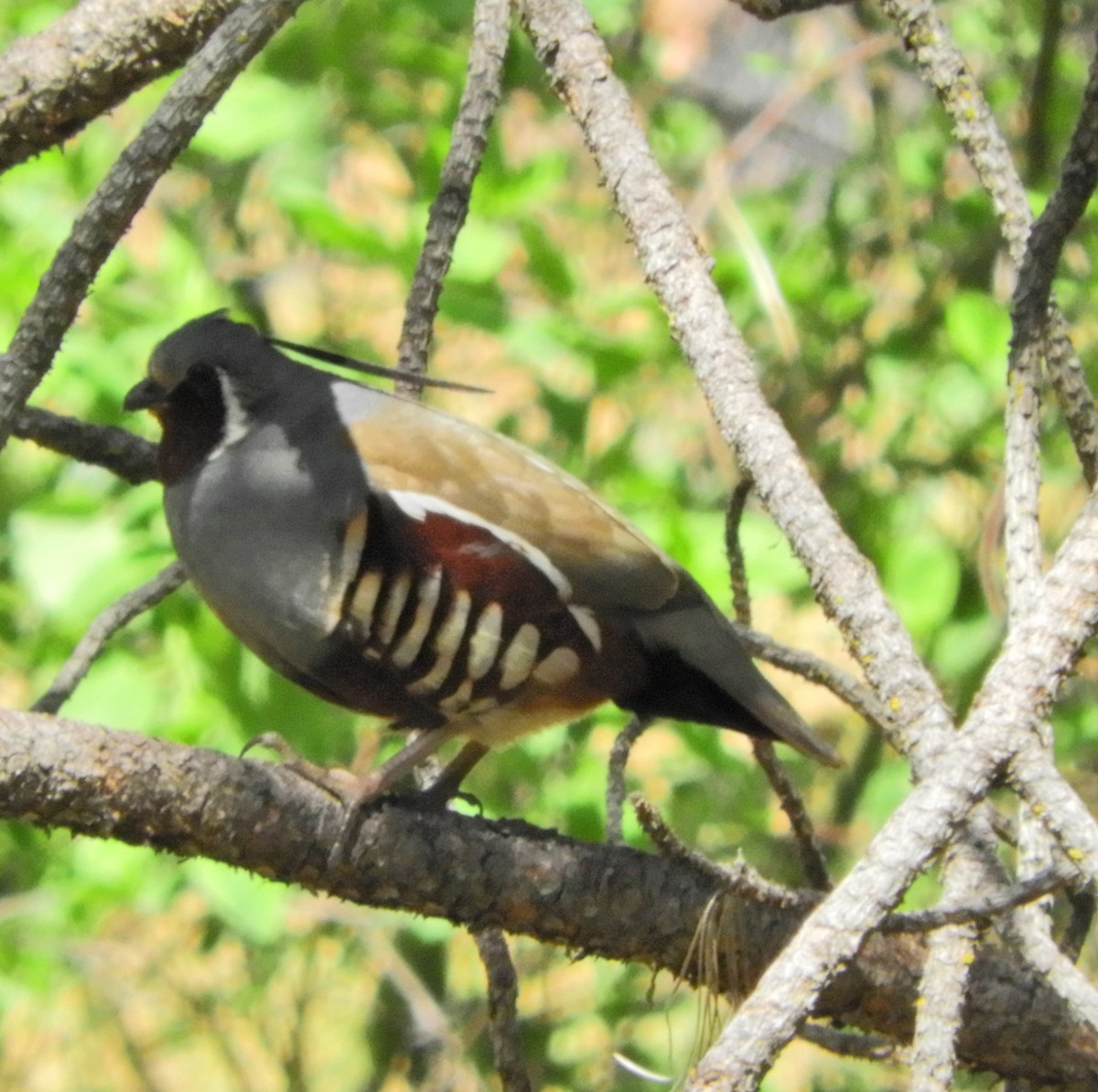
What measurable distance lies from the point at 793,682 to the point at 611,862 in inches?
215

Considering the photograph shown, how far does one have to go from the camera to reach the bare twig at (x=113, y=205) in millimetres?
2439

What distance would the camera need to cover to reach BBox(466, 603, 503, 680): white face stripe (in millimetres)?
3189

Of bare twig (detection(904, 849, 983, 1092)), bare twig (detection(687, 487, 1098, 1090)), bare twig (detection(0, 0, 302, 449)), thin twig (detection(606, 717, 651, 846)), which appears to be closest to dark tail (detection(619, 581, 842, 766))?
thin twig (detection(606, 717, 651, 846))

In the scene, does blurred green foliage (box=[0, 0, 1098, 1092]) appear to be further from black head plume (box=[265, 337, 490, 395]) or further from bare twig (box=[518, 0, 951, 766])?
bare twig (box=[518, 0, 951, 766])

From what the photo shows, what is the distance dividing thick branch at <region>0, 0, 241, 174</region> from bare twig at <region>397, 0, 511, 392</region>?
1.67 ft

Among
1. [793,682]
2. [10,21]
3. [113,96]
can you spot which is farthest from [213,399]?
[793,682]

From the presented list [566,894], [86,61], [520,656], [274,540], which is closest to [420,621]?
[520,656]

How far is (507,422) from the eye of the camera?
4801 millimetres

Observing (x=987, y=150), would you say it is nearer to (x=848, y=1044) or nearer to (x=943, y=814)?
(x=943, y=814)

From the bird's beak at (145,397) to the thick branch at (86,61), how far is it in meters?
0.58

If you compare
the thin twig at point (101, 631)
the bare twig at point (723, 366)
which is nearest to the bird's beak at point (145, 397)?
the thin twig at point (101, 631)

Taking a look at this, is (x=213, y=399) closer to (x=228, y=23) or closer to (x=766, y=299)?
(x=228, y=23)

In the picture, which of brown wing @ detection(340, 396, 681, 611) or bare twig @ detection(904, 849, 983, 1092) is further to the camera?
brown wing @ detection(340, 396, 681, 611)

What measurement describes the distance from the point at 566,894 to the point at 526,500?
3.07 ft
